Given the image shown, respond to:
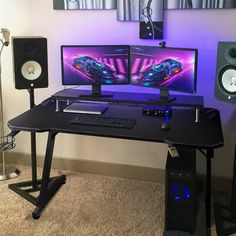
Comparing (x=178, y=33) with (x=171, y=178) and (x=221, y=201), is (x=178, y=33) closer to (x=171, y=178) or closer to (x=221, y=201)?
(x=171, y=178)

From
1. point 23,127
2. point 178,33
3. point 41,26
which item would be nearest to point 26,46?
point 41,26

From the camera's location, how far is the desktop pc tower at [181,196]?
2.14 metres

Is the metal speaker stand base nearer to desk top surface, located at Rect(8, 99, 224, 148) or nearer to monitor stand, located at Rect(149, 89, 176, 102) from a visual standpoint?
desk top surface, located at Rect(8, 99, 224, 148)

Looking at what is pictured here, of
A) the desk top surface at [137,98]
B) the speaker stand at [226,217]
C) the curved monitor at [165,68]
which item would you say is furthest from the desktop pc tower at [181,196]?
the curved monitor at [165,68]

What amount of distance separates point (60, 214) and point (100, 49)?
1132 mm

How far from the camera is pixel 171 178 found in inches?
84.6

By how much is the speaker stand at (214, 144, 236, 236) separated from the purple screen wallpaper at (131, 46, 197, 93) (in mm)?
650

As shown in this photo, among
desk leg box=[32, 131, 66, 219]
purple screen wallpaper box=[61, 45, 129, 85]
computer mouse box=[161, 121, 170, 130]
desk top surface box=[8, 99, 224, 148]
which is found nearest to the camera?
desk top surface box=[8, 99, 224, 148]

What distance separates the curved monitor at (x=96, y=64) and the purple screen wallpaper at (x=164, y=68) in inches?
3.0

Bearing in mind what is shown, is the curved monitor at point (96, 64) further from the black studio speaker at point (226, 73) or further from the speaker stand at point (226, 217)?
the speaker stand at point (226, 217)

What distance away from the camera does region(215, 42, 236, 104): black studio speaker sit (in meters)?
2.16

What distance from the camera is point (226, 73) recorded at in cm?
221

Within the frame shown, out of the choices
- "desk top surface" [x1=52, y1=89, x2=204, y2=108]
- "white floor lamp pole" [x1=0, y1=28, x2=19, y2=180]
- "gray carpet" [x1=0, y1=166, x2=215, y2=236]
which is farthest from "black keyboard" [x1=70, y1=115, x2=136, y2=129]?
"white floor lamp pole" [x1=0, y1=28, x2=19, y2=180]

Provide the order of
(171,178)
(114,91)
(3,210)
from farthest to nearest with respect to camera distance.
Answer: (114,91) → (3,210) → (171,178)
